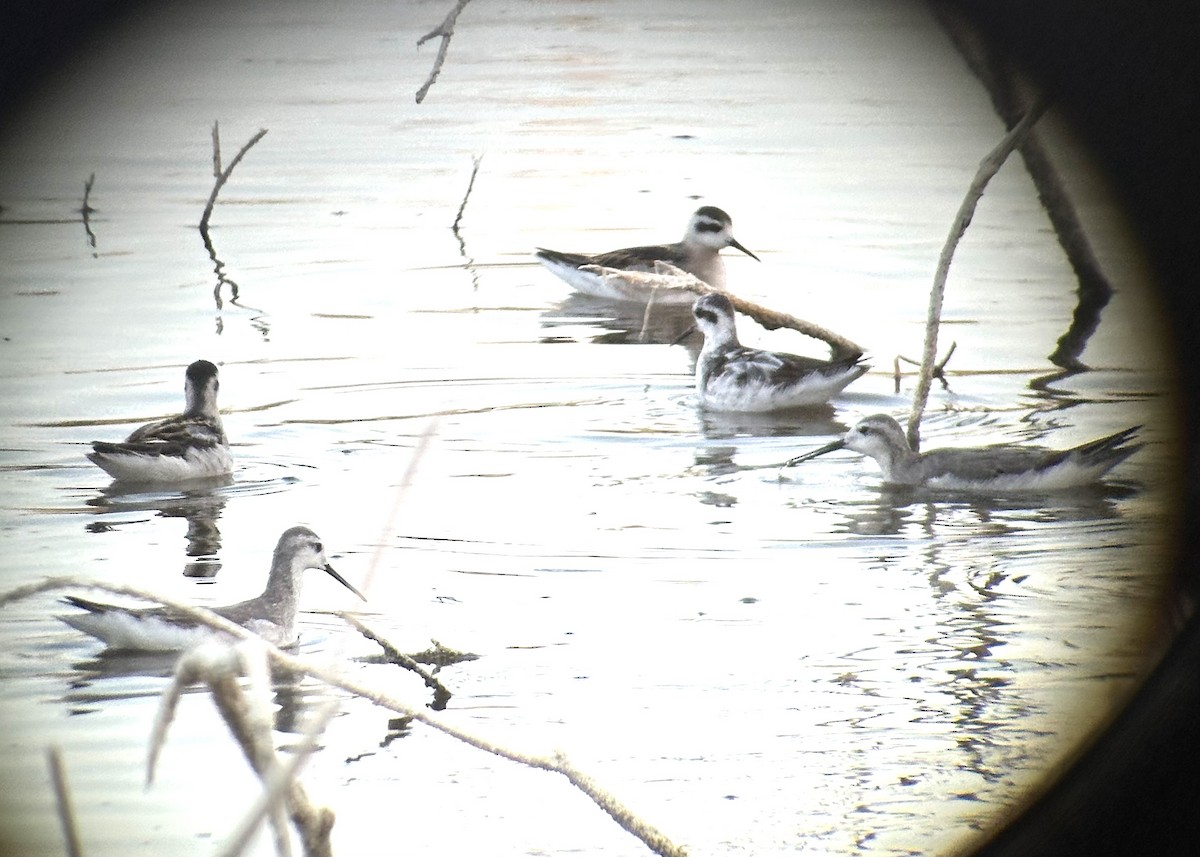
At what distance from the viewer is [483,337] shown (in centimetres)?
1034

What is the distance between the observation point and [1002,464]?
6996 mm

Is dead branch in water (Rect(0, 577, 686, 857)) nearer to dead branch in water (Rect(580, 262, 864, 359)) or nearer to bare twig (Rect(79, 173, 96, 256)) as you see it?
dead branch in water (Rect(580, 262, 864, 359))

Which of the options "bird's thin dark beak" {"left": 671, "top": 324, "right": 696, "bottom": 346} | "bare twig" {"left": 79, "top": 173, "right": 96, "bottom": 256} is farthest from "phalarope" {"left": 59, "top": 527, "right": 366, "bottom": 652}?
"bare twig" {"left": 79, "top": 173, "right": 96, "bottom": 256}

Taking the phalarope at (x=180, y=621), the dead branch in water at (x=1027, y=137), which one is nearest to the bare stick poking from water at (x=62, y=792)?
the dead branch in water at (x=1027, y=137)

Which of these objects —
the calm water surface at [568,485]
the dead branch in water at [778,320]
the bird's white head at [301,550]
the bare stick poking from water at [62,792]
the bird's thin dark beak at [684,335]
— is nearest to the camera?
the bare stick poking from water at [62,792]

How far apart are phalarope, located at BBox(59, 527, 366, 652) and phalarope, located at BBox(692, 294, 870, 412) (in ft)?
12.3

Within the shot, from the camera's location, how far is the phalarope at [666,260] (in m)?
11.9

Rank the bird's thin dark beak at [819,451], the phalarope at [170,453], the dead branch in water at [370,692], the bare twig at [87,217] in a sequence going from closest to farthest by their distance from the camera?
the dead branch in water at [370,692] < the phalarope at [170,453] < the bird's thin dark beak at [819,451] < the bare twig at [87,217]

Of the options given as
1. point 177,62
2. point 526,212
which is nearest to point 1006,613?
point 177,62

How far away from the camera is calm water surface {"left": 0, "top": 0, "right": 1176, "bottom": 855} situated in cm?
351

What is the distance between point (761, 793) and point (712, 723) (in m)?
0.51

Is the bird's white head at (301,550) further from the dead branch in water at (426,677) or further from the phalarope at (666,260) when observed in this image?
the phalarope at (666,260)

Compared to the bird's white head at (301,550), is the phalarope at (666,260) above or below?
above

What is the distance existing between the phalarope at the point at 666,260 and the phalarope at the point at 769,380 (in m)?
2.90
